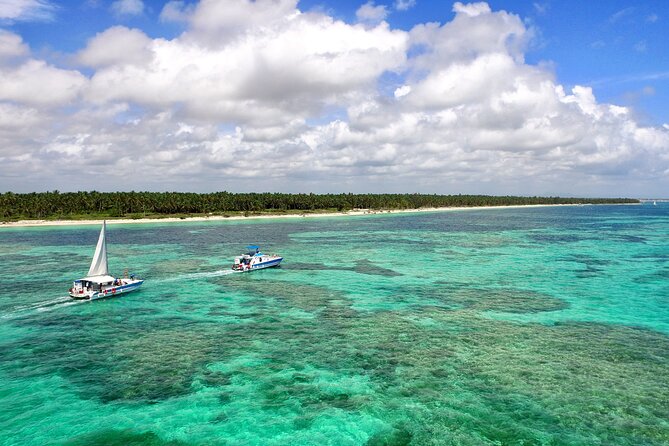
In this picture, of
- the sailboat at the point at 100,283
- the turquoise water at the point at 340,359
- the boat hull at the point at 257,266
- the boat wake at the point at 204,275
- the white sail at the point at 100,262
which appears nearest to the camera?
the turquoise water at the point at 340,359

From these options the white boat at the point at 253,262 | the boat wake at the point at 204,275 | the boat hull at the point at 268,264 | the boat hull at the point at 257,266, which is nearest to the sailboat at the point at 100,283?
the boat wake at the point at 204,275

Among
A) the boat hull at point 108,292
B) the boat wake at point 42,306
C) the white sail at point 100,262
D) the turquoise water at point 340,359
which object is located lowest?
the turquoise water at point 340,359

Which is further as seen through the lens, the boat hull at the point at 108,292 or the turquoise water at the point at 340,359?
the boat hull at the point at 108,292

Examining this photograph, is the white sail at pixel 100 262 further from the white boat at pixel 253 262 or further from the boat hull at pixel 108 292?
the white boat at pixel 253 262

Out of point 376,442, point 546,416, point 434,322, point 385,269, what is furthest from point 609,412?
point 385,269

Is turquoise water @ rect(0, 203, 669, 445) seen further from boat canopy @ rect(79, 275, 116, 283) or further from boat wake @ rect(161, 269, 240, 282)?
boat canopy @ rect(79, 275, 116, 283)

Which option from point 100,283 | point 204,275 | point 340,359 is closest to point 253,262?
point 204,275

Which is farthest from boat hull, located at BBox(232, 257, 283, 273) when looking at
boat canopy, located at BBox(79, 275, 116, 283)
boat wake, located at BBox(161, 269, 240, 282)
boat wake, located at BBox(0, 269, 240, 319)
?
boat wake, located at BBox(0, 269, 240, 319)
